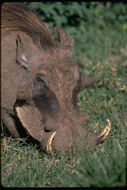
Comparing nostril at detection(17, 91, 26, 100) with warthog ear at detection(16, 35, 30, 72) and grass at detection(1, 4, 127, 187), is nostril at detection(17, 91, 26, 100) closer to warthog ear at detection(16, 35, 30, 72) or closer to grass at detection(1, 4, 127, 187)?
warthog ear at detection(16, 35, 30, 72)

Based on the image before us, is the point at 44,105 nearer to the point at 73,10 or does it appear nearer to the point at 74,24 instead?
the point at 73,10

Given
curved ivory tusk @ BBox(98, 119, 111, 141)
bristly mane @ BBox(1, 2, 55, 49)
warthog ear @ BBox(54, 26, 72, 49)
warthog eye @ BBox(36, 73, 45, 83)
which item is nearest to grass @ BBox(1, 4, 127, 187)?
curved ivory tusk @ BBox(98, 119, 111, 141)

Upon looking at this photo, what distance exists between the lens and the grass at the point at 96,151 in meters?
2.46

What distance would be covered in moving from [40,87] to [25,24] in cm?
87

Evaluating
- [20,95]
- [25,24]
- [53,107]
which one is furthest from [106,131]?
[25,24]

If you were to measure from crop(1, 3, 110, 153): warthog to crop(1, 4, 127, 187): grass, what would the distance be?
0.52ft

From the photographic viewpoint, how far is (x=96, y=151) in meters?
3.15

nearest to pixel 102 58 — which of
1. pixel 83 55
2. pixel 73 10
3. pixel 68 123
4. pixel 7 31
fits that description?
pixel 83 55

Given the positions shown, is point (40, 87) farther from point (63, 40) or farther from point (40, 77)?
point (63, 40)

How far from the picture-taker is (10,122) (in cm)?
352

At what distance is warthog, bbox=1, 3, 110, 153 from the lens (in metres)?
3.03

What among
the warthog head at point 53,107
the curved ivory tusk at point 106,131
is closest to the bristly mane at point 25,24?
the warthog head at point 53,107

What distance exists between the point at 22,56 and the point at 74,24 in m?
3.28

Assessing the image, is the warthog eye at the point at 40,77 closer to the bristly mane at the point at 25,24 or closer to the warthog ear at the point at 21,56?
the warthog ear at the point at 21,56
